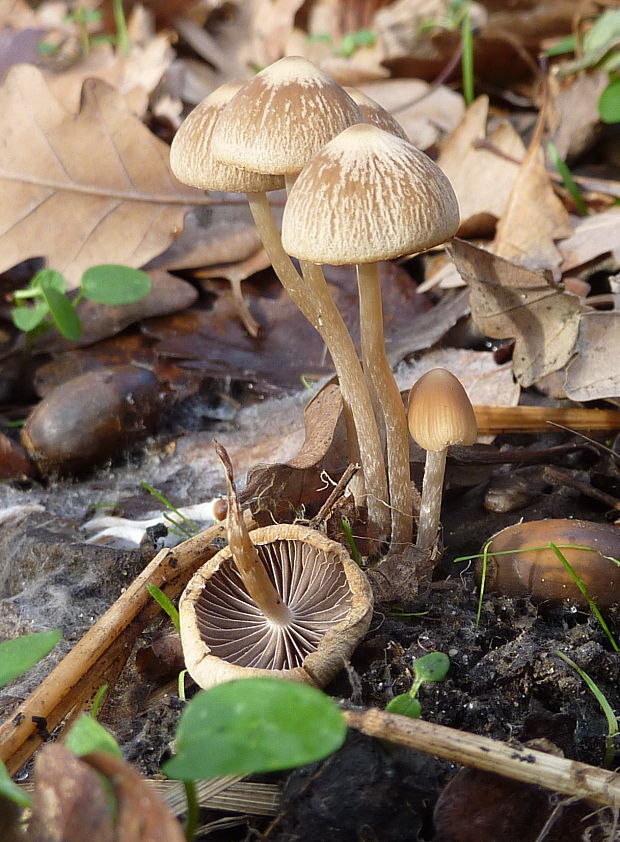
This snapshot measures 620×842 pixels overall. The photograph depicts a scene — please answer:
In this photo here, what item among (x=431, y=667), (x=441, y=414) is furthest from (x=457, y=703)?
(x=441, y=414)

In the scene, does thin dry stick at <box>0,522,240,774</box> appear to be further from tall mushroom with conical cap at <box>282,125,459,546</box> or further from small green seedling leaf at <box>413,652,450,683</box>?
tall mushroom with conical cap at <box>282,125,459,546</box>

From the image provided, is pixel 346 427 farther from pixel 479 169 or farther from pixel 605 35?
pixel 605 35

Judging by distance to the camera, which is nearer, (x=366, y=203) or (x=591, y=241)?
(x=366, y=203)

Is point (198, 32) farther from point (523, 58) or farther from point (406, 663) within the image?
point (406, 663)

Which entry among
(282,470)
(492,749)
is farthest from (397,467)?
(492,749)

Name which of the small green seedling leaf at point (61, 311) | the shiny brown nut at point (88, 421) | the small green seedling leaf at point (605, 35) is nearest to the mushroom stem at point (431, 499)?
the shiny brown nut at point (88, 421)

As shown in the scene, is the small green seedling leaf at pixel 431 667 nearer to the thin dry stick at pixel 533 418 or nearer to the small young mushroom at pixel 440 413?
the small young mushroom at pixel 440 413

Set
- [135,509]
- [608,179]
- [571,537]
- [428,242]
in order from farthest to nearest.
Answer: [608,179] → [135,509] → [571,537] → [428,242]

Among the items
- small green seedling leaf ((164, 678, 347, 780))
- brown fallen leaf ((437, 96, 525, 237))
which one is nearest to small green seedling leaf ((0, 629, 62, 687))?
small green seedling leaf ((164, 678, 347, 780))
